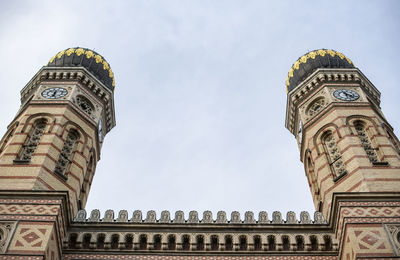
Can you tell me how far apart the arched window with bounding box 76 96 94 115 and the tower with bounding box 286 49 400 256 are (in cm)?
764

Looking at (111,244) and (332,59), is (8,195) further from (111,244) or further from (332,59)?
(332,59)

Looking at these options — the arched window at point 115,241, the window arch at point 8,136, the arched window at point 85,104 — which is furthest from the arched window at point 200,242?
the window arch at point 8,136

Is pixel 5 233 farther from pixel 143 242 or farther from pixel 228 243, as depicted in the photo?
pixel 228 243

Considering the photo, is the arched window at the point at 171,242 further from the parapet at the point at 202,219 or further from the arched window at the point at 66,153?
the arched window at the point at 66,153

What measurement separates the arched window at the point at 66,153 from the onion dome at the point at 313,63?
8722 mm

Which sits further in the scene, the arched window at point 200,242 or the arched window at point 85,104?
the arched window at point 85,104

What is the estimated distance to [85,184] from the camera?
18422 millimetres

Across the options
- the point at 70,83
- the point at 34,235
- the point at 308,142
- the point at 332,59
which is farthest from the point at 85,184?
the point at 332,59

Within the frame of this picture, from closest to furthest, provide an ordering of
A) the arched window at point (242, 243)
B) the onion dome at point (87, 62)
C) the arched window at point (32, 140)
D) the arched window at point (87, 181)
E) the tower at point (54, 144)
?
the tower at point (54, 144)
the arched window at point (242, 243)
the arched window at point (32, 140)
the arched window at point (87, 181)
the onion dome at point (87, 62)

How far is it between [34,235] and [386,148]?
10604mm

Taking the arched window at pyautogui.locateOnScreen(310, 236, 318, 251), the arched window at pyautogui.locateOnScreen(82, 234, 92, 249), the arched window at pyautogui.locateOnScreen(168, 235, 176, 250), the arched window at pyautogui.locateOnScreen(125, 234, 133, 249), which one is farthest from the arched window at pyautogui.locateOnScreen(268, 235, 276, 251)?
the arched window at pyautogui.locateOnScreen(82, 234, 92, 249)

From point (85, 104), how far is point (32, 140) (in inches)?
118

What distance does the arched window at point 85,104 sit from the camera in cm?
1941

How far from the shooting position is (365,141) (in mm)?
17344
